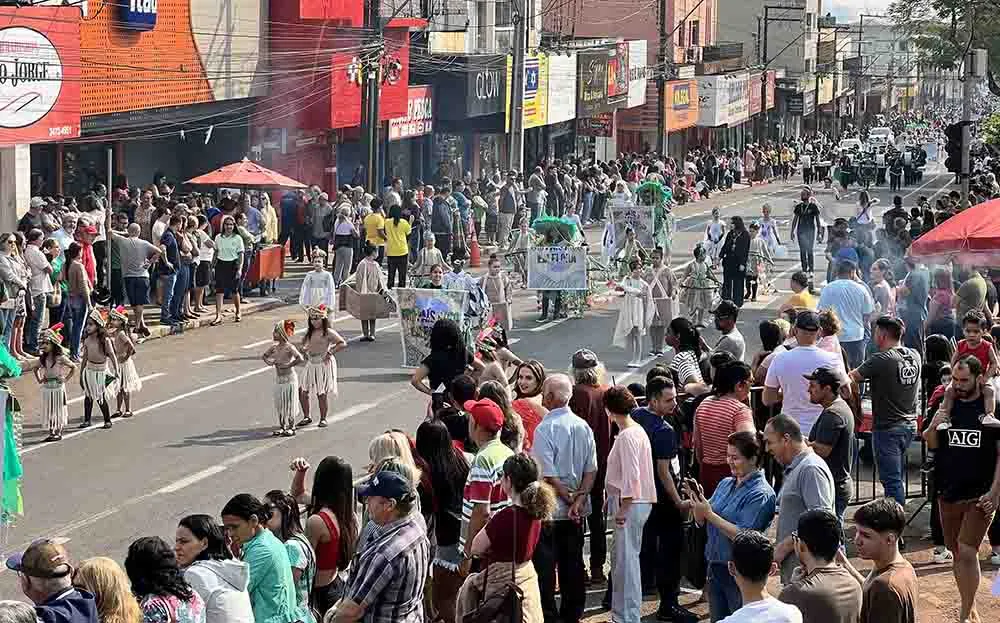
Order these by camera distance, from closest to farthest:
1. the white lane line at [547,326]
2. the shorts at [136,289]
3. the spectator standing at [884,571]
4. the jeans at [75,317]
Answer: the spectator standing at [884,571]
the jeans at [75,317]
the shorts at [136,289]
the white lane line at [547,326]

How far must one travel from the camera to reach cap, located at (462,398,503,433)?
31.8ft

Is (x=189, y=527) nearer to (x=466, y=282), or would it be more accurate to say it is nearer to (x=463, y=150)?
(x=466, y=282)

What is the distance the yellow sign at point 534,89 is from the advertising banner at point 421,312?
26487mm

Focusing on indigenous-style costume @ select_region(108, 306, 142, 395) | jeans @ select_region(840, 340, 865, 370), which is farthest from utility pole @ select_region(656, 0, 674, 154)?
indigenous-style costume @ select_region(108, 306, 142, 395)

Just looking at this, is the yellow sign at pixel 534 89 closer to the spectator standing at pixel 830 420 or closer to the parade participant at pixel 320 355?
the parade participant at pixel 320 355

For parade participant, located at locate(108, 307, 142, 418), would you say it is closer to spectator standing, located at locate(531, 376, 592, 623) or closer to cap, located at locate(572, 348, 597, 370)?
cap, located at locate(572, 348, 597, 370)

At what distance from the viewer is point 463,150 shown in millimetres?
50219

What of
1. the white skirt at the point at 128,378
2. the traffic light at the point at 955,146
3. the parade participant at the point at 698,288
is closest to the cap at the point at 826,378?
the white skirt at the point at 128,378

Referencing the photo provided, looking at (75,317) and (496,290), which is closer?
(75,317)

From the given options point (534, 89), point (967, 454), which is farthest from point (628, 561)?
point (534, 89)

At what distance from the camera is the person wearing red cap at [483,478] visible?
9375mm

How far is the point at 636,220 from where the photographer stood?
3052 centimetres

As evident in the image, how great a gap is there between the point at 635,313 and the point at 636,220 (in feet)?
29.8

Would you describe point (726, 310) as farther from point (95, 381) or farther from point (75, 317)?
point (75, 317)
